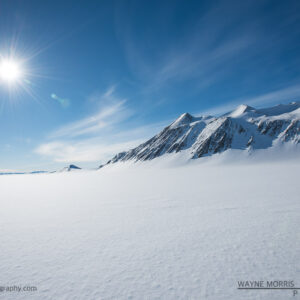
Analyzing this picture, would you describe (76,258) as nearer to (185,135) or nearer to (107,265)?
(107,265)

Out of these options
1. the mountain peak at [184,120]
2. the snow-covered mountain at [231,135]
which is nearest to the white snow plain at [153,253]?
the snow-covered mountain at [231,135]

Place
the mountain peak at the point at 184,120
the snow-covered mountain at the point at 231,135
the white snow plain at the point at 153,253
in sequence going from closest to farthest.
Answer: the white snow plain at the point at 153,253
the snow-covered mountain at the point at 231,135
the mountain peak at the point at 184,120

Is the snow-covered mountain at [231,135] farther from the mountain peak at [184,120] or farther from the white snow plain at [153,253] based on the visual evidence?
the white snow plain at [153,253]

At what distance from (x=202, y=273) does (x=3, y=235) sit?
1032 cm

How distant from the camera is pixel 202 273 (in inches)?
195

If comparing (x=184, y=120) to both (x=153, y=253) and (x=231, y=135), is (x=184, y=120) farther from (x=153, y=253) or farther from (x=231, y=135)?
(x=153, y=253)

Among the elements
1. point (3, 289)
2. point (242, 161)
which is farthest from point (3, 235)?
point (242, 161)

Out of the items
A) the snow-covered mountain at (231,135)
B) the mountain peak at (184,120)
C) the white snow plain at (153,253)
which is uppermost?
the mountain peak at (184,120)

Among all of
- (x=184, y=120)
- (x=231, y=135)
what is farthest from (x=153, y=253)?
(x=184, y=120)

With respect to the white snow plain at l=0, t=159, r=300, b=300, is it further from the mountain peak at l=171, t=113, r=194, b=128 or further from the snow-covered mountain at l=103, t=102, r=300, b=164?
the mountain peak at l=171, t=113, r=194, b=128

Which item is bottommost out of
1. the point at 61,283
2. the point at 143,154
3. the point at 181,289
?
the point at 181,289

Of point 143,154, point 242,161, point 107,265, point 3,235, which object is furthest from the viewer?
point 143,154

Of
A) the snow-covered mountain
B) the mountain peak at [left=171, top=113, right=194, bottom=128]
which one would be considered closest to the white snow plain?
the snow-covered mountain

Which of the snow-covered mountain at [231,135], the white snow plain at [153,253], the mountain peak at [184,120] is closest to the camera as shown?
the white snow plain at [153,253]
